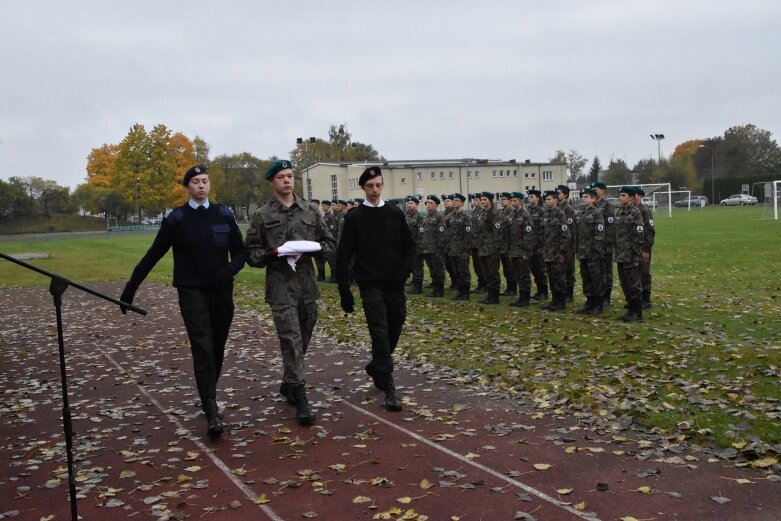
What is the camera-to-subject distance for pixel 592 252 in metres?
13.4

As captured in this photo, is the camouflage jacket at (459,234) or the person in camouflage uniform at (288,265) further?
the camouflage jacket at (459,234)

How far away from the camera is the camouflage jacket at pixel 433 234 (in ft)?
57.4

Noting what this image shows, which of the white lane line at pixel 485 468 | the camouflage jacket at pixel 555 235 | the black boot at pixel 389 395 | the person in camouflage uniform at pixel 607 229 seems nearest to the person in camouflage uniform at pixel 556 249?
the camouflage jacket at pixel 555 235

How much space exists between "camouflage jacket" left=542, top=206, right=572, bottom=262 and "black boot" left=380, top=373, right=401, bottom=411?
22.9 ft

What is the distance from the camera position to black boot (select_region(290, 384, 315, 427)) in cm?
732

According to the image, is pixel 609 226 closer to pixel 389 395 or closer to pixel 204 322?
pixel 389 395

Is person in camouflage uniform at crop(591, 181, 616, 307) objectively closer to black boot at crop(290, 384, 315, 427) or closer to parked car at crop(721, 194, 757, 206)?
black boot at crop(290, 384, 315, 427)

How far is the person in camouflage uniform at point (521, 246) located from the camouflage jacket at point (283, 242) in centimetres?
789

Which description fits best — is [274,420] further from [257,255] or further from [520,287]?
[520,287]

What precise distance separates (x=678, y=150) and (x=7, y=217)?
102648mm

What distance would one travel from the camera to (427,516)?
511 cm

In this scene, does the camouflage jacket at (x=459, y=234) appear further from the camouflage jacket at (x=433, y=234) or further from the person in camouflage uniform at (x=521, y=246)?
the person in camouflage uniform at (x=521, y=246)

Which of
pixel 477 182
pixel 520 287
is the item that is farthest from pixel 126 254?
pixel 477 182

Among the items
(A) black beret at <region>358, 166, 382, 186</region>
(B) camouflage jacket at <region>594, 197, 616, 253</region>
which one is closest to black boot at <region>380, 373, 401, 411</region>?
(A) black beret at <region>358, 166, 382, 186</region>
